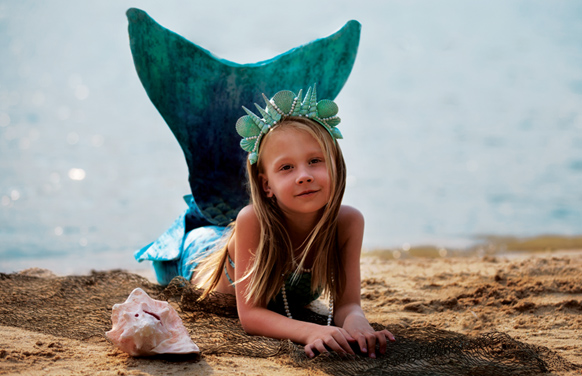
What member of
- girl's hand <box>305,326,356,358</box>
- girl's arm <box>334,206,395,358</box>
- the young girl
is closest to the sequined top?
the young girl

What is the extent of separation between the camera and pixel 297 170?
2348mm

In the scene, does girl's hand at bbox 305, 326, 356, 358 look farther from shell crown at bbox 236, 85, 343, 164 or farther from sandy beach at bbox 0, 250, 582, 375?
shell crown at bbox 236, 85, 343, 164

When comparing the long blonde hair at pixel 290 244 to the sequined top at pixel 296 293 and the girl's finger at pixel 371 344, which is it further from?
the girl's finger at pixel 371 344

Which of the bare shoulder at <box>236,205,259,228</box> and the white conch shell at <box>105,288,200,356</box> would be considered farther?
the bare shoulder at <box>236,205,259,228</box>

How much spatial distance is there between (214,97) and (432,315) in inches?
76.0

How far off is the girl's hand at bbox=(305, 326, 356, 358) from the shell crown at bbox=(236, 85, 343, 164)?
0.83 m

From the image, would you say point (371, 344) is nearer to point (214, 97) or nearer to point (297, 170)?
point (297, 170)

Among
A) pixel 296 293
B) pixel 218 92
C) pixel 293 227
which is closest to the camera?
pixel 293 227

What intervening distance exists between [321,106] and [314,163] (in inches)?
11.7

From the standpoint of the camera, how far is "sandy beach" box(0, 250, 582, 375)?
1.84 m

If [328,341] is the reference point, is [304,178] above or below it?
above

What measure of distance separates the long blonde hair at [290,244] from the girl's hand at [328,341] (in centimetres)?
40

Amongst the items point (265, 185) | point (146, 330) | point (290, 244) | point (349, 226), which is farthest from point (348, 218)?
point (146, 330)

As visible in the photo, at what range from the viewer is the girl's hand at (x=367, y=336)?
2049 millimetres
